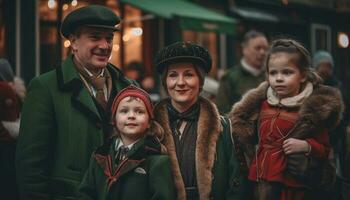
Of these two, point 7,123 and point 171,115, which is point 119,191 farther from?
point 7,123

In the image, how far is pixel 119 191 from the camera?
410cm

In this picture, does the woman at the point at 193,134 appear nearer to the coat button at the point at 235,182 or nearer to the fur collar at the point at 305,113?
the coat button at the point at 235,182

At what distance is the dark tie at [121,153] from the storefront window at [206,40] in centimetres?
1070

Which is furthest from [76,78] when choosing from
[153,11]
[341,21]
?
[341,21]

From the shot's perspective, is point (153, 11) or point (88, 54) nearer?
point (88, 54)

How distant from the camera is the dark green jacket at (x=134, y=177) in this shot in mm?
4074

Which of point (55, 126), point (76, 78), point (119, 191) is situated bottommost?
point (119, 191)

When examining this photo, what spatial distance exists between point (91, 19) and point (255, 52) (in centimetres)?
377

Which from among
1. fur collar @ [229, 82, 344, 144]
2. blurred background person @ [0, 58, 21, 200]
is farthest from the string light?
fur collar @ [229, 82, 344, 144]

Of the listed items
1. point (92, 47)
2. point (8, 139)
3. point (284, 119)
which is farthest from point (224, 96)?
point (92, 47)

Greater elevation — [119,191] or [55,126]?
[55,126]

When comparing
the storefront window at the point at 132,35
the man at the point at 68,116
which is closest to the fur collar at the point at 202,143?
the man at the point at 68,116

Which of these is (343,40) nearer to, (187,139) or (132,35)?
(132,35)

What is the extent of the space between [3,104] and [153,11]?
538cm
